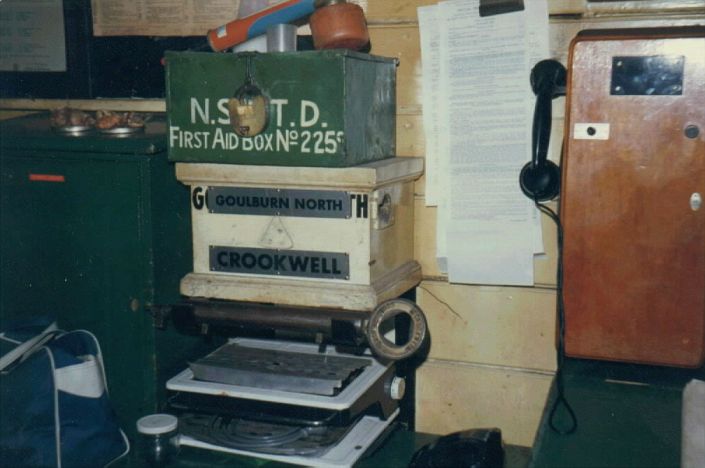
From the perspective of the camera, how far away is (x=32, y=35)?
1.78 m

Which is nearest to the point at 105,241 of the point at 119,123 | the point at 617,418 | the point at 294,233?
the point at 119,123

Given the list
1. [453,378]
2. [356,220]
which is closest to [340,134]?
[356,220]

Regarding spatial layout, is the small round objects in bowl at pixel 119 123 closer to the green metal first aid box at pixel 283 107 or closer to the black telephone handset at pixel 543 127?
the green metal first aid box at pixel 283 107

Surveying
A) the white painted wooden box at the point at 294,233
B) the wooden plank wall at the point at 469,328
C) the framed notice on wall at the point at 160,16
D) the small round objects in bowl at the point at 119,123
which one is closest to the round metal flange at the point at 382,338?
the white painted wooden box at the point at 294,233

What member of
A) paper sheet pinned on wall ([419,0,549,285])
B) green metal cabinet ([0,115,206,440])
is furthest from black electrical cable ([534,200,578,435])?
green metal cabinet ([0,115,206,440])

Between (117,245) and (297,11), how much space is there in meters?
0.55

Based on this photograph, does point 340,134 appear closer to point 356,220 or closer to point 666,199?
point 356,220

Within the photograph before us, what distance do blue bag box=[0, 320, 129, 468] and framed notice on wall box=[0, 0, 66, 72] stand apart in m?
0.70

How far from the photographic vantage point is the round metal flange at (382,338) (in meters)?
1.27

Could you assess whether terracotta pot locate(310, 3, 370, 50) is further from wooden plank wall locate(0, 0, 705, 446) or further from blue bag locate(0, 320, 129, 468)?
blue bag locate(0, 320, 129, 468)

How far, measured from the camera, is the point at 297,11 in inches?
54.1

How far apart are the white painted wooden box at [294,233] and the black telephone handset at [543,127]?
25 cm

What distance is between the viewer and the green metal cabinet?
1.39 metres

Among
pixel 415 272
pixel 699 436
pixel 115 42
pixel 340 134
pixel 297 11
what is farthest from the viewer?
pixel 115 42
